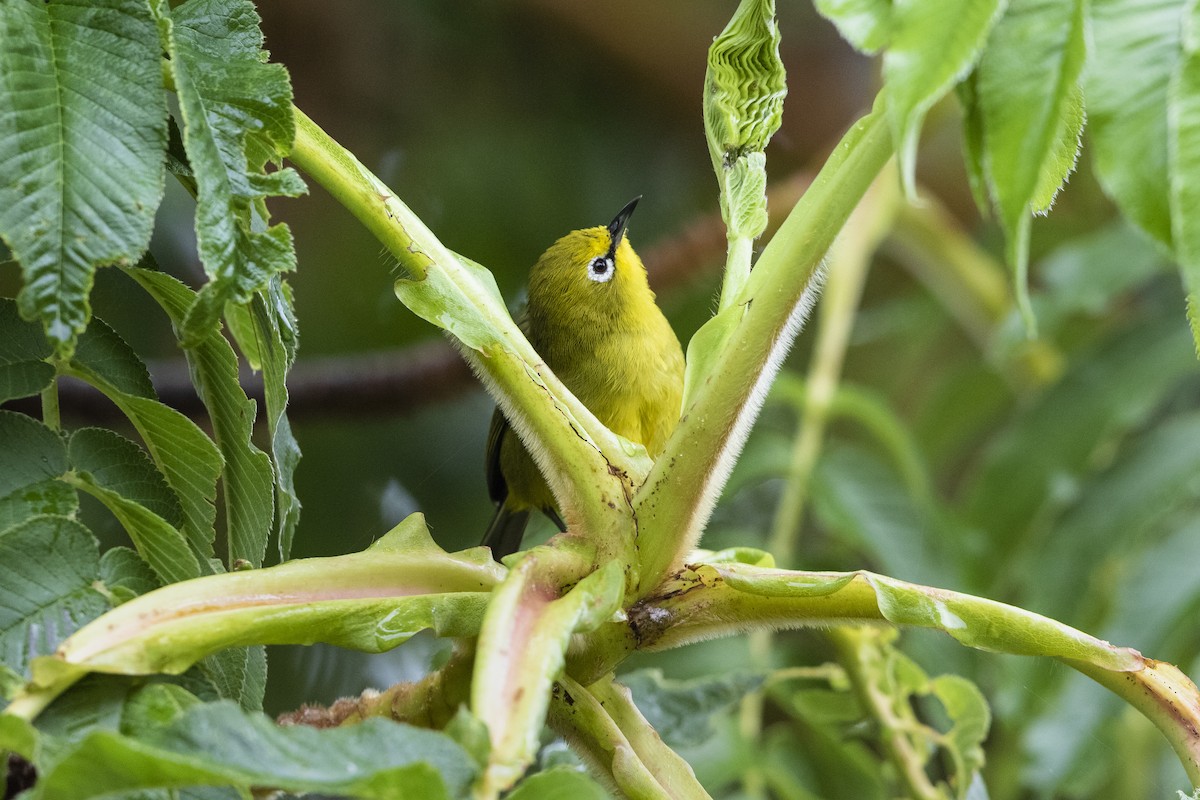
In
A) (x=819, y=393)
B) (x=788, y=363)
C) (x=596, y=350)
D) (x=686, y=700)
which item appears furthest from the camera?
(x=788, y=363)

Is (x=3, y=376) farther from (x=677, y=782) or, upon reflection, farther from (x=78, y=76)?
(x=677, y=782)

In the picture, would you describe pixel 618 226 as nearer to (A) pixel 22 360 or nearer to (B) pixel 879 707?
(B) pixel 879 707

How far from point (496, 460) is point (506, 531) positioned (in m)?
0.24

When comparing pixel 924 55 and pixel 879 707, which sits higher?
pixel 924 55

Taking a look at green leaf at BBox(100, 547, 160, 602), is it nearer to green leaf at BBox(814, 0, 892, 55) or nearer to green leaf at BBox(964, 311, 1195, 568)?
green leaf at BBox(814, 0, 892, 55)

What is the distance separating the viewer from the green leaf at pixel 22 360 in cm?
69

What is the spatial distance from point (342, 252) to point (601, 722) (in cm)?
160

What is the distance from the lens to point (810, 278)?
0.73 m

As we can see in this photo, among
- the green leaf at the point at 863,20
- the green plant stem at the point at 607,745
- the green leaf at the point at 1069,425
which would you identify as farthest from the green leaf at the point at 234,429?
the green leaf at the point at 1069,425

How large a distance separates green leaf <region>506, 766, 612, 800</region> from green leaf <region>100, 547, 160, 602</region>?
0.78 feet

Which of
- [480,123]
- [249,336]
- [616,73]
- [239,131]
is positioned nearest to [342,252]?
[480,123]

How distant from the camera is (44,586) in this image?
622 mm

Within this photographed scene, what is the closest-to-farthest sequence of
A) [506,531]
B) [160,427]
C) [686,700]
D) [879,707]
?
[160,427]
[879,707]
[686,700]
[506,531]

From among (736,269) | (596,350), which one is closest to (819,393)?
(596,350)
